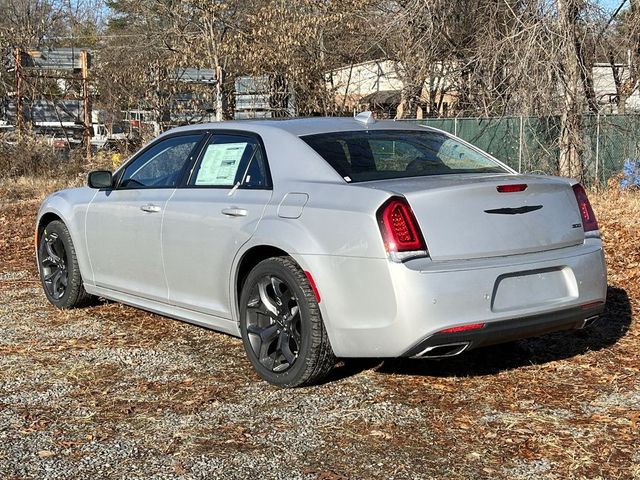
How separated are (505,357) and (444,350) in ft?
4.32

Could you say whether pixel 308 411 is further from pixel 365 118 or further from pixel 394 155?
pixel 365 118

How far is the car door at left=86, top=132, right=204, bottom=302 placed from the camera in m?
5.88

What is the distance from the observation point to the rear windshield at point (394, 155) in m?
4.95

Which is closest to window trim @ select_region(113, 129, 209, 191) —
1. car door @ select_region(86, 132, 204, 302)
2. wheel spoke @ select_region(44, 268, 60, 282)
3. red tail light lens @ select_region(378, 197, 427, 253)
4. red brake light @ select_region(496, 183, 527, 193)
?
car door @ select_region(86, 132, 204, 302)

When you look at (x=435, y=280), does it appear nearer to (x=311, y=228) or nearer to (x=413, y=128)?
(x=311, y=228)

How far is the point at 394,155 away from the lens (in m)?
5.34

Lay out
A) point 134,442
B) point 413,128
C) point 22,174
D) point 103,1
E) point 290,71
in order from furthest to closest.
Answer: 1. point 103,1
2. point 290,71
3. point 22,174
4. point 413,128
5. point 134,442

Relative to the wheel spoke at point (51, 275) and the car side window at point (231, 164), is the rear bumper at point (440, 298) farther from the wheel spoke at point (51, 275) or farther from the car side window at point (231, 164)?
the wheel spoke at point (51, 275)

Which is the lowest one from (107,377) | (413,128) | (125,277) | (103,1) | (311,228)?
(107,377)

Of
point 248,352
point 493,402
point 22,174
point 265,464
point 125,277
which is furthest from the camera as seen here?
point 22,174

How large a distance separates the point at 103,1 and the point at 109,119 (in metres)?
20.7

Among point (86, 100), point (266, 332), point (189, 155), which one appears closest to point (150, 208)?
point (189, 155)

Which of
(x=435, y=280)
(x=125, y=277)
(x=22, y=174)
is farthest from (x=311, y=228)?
(x=22, y=174)

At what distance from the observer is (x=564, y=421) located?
14.1ft
